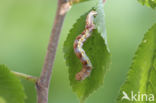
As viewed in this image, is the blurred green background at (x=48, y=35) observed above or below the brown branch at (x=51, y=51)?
below

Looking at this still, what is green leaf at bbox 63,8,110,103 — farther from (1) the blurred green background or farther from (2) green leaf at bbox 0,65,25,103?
(1) the blurred green background

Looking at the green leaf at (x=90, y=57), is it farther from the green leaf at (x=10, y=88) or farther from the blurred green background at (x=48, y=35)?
the blurred green background at (x=48, y=35)

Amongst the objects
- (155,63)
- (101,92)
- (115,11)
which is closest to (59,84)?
(101,92)

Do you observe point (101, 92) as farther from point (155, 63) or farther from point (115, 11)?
point (155, 63)

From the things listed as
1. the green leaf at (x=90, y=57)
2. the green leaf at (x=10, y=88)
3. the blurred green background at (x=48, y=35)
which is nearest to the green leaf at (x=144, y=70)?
the green leaf at (x=90, y=57)

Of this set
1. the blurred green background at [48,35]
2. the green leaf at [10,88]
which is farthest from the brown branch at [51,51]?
the blurred green background at [48,35]

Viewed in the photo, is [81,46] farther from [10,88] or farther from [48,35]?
[48,35]

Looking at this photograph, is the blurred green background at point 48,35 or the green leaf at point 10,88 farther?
the blurred green background at point 48,35

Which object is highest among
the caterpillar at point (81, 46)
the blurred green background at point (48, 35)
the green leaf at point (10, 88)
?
the caterpillar at point (81, 46)
